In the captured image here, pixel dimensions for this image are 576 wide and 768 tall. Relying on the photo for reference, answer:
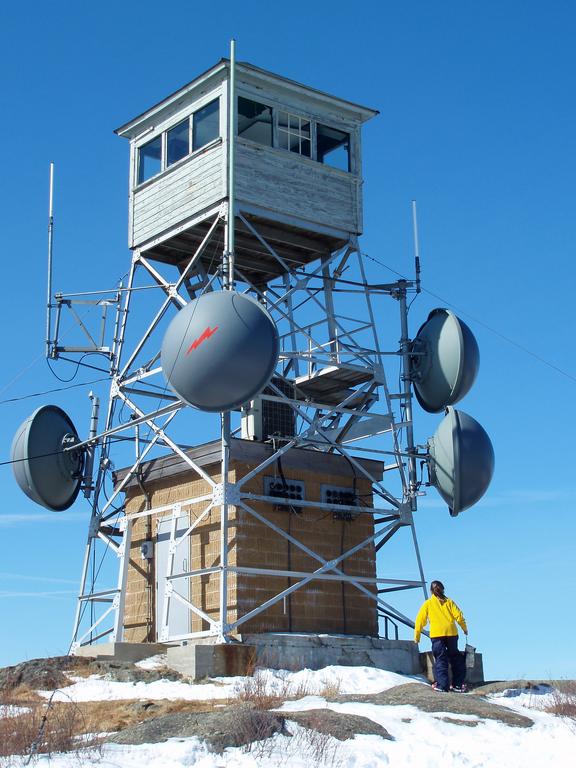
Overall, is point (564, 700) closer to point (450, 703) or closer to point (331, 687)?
point (450, 703)

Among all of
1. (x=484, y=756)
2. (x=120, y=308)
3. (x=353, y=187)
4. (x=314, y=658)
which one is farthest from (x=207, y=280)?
(x=484, y=756)

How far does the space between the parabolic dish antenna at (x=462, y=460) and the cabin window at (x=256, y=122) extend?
7962 mm

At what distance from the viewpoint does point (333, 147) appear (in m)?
29.2

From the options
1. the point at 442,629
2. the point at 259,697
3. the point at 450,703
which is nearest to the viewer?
the point at 259,697

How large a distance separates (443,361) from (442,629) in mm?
7565

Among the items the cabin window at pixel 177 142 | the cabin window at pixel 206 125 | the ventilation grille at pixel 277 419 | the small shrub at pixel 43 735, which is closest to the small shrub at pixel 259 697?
the small shrub at pixel 43 735

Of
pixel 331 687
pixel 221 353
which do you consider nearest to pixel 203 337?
pixel 221 353

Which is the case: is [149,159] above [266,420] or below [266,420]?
above

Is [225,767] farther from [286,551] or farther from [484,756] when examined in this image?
[286,551]

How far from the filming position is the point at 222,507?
79.4 ft

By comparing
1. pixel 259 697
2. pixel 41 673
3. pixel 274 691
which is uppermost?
pixel 41 673

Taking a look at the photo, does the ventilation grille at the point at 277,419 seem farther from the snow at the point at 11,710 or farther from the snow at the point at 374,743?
the snow at the point at 11,710

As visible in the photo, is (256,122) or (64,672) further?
(256,122)

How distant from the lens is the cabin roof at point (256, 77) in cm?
2745
